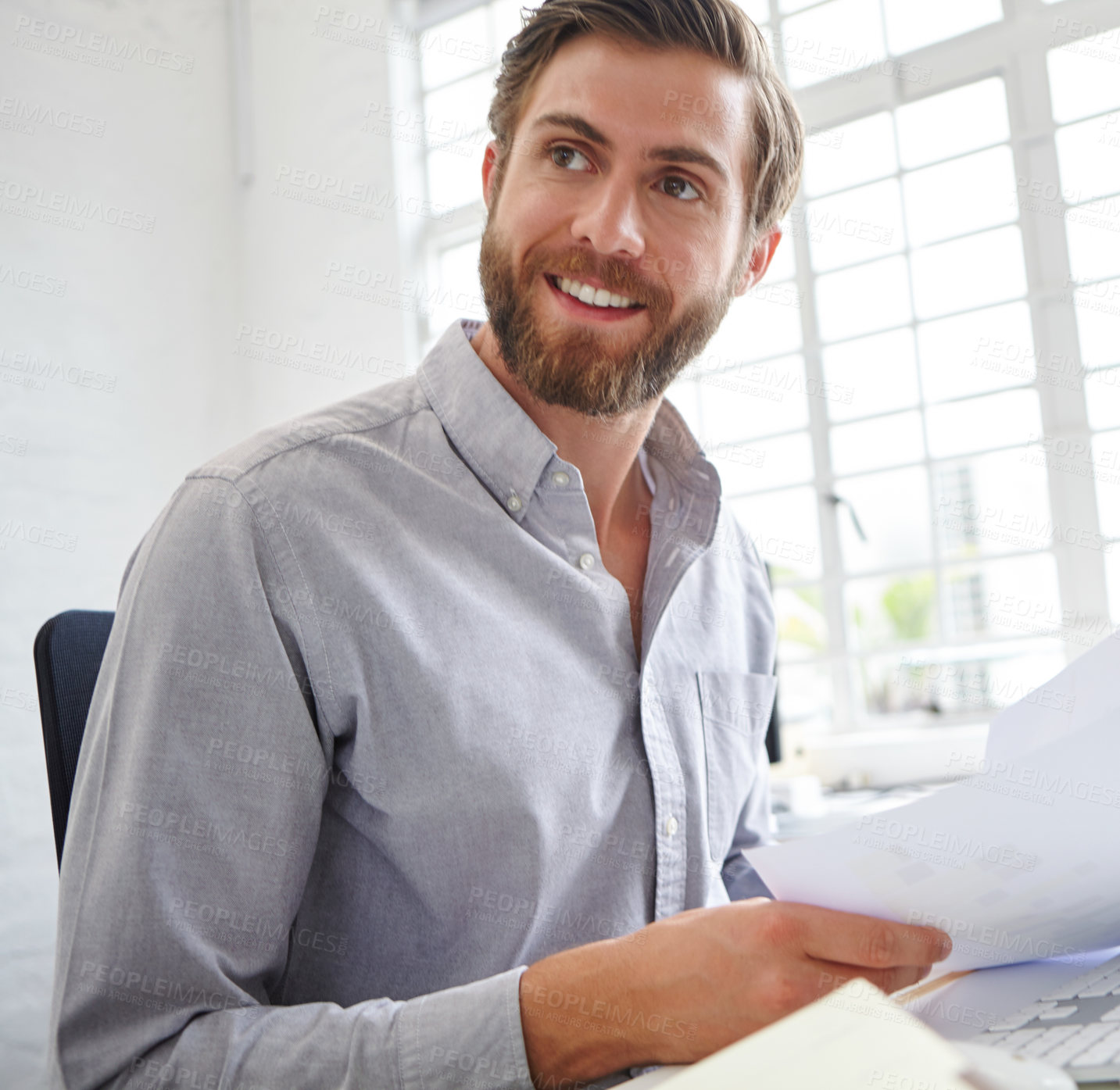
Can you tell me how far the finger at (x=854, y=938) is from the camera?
0.52m

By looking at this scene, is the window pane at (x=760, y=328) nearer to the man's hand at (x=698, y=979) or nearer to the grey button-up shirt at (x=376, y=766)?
the grey button-up shirt at (x=376, y=766)

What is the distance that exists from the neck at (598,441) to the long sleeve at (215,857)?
0.39 m

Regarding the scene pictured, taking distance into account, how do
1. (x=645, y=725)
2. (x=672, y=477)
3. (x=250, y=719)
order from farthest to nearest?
(x=672, y=477)
(x=645, y=725)
(x=250, y=719)

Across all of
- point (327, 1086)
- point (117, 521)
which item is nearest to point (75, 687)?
point (327, 1086)

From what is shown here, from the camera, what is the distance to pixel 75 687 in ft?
2.99

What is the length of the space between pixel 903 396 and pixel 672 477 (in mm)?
1948

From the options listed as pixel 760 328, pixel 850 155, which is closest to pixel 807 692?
pixel 760 328

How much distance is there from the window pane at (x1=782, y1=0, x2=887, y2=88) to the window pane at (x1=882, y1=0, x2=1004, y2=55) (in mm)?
38

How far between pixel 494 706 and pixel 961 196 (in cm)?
264

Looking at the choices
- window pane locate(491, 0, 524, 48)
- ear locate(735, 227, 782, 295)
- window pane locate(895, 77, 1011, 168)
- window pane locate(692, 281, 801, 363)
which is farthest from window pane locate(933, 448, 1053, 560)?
window pane locate(491, 0, 524, 48)

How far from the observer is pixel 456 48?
12.2 ft

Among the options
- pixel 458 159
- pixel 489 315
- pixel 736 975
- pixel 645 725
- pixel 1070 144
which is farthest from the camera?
pixel 458 159

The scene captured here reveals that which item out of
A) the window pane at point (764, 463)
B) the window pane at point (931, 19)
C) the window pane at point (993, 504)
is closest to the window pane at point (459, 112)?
the window pane at point (931, 19)

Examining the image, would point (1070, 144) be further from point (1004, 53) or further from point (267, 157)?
point (267, 157)
